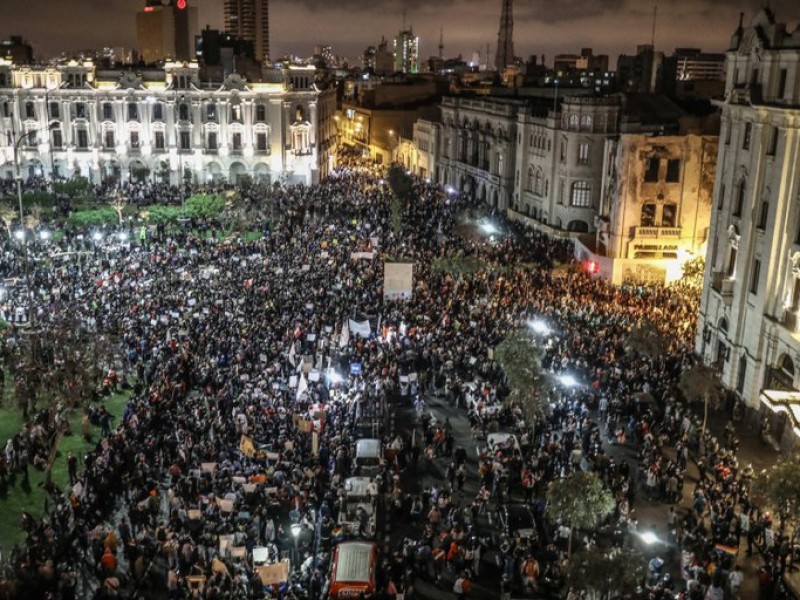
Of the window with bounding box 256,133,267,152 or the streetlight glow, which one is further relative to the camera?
the window with bounding box 256,133,267,152

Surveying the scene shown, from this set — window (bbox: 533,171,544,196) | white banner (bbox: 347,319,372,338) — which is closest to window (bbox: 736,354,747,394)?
white banner (bbox: 347,319,372,338)

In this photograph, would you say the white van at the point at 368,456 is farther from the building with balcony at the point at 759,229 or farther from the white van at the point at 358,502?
Answer: the building with balcony at the point at 759,229

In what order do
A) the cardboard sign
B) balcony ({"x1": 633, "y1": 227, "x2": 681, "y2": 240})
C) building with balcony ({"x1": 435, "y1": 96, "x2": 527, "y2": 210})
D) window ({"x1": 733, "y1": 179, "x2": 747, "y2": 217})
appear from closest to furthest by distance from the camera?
1. the cardboard sign
2. window ({"x1": 733, "y1": 179, "x2": 747, "y2": 217})
3. balcony ({"x1": 633, "y1": 227, "x2": 681, "y2": 240})
4. building with balcony ({"x1": 435, "y1": 96, "x2": 527, "y2": 210})

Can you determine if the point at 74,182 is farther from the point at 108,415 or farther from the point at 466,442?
the point at 466,442

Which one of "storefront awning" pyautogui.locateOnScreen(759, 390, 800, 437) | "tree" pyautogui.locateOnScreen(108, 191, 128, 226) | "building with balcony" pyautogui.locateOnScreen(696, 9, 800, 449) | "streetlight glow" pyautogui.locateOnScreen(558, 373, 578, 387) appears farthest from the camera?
"tree" pyautogui.locateOnScreen(108, 191, 128, 226)

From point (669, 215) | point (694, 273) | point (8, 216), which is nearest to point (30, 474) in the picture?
point (8, 216)

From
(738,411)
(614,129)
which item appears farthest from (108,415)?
(614,129)

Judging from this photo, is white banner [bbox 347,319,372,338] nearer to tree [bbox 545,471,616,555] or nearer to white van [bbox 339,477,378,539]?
white van [bbox 339,477,378,539]

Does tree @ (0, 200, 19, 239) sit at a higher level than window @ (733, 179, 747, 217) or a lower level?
lower
